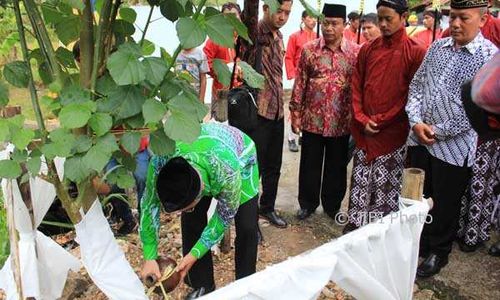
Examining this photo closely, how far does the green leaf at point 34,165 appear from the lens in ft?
4.85

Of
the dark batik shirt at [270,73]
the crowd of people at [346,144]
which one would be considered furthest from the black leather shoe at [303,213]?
the dark batik shirt at [270,73]

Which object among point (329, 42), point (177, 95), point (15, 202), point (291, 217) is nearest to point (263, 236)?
point (291, 217)

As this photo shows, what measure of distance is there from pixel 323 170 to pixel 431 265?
3.88ft

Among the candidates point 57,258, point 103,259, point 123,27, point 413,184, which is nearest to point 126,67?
point 123,27

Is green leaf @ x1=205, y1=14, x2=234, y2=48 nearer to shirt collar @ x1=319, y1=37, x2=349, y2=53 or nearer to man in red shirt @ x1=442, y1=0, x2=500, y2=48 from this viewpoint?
shirt collar @ x1=319, y1=37, x2=349, y2=53

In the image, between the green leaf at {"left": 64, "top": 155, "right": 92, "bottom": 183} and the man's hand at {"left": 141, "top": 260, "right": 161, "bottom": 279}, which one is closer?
the green leaf at {"left": 64, "top": 155, "right": 92, "bottom": 183}

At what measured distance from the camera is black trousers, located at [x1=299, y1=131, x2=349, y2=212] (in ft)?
13.0

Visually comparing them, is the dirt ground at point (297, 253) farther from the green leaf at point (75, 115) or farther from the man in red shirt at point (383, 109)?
the green leaf at point (75, 115)

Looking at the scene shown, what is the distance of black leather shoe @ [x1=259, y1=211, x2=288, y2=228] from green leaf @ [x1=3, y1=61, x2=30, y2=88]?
276 cm

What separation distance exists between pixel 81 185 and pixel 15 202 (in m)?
0.46

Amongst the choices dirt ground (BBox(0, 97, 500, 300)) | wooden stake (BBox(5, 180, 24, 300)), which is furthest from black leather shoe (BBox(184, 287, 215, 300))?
wooden stake (BBox(5, 180, 24, 300))

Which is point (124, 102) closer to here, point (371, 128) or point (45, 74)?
point (45, 74)

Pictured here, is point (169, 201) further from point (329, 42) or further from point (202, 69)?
point (202, 69)

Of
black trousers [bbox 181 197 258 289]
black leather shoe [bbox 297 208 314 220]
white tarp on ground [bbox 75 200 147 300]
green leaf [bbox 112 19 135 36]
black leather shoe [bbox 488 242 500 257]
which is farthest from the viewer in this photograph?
black leather shoe [bbox 297 208 314 220]
